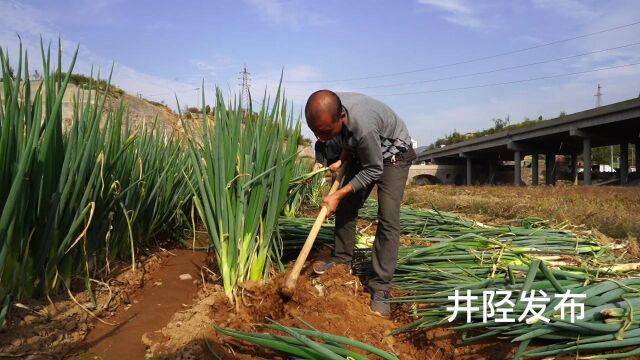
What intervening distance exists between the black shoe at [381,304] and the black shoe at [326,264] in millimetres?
388

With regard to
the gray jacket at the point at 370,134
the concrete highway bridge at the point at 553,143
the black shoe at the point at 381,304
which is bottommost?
the black shoe at the point at 381,304

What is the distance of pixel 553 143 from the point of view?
82.4 feet

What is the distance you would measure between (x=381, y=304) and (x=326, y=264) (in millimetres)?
499

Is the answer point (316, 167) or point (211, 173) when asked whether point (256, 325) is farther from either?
point (316, 167)

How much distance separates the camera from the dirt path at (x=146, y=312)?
1.64 meters

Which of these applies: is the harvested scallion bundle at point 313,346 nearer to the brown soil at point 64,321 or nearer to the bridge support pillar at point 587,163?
the brown soil at point 64,321

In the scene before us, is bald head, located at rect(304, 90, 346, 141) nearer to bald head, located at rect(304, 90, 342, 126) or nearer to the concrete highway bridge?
bald head, located at rect(304, 90, 342, 126)

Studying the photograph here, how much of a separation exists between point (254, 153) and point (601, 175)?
36417 mm

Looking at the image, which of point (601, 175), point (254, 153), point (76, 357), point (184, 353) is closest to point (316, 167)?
point (254, 153)

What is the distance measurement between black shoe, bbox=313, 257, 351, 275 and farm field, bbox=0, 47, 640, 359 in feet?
0.17

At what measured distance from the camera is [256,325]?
1.83 metres

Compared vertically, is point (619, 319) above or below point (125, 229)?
below

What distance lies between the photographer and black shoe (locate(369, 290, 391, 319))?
2223 millimetres

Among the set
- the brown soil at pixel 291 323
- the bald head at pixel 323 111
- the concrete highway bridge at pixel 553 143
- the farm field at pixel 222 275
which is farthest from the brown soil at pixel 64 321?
the concrete highway bridge at pixel 553 143
